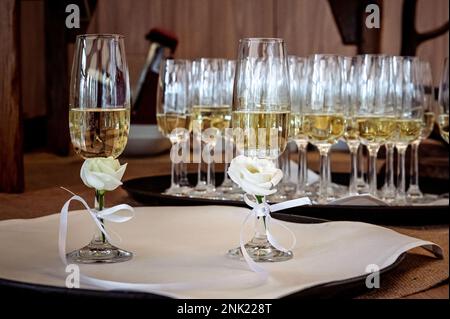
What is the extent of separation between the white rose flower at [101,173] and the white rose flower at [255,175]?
0.22ft

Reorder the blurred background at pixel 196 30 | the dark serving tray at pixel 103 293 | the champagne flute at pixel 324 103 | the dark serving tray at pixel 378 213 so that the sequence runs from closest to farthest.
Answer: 1. the dark serving tray at pixel 103 293
2. the dark serving tray at pixel 378 213
3. the champagne flute at pixel 324 103
4. the blurred background at pixel 196 30

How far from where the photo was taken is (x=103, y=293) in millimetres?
383

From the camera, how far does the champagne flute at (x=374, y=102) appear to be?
0.79 metres

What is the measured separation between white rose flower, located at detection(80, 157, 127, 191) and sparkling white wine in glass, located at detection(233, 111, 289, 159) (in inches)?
3.1

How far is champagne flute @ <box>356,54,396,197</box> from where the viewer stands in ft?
2.59

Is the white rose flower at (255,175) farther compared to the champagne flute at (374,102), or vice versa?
the champagne flute at (374,102)

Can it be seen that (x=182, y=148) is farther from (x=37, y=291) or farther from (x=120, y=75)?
(x=37, y=291)

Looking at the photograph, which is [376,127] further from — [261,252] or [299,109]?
[261,252]

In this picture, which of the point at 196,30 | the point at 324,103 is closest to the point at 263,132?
the point at 324,103

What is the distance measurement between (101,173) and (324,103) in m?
0.35

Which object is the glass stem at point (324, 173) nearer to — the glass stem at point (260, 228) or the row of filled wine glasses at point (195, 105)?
the row of filled wine glasses at point (195, 105)

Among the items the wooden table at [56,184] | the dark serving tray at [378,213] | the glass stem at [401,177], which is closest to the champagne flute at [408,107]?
the glass stem at [401,177]

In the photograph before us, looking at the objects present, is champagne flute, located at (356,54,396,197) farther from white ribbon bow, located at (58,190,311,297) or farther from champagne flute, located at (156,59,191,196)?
white ribbon bow, located at (58,190,311,297)
